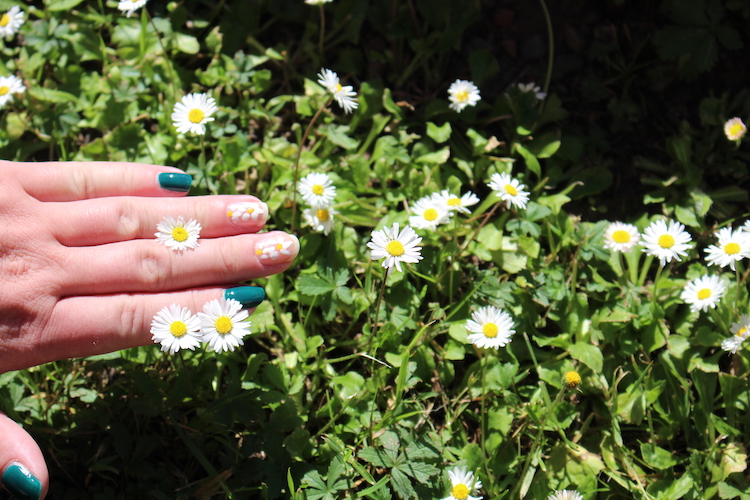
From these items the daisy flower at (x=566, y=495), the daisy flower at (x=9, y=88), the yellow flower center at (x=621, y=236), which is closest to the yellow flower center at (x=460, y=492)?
the daisy flower at (x=566, y=495)

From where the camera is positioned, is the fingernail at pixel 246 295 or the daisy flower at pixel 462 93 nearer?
the fingernail at pixel 246 295

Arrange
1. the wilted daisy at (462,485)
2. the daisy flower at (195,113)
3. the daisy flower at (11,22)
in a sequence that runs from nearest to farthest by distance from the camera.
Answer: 1. the wilted daisy at (462,485)
2. the daisy flower at (195,113)
3. the daisy flower at (11,22)

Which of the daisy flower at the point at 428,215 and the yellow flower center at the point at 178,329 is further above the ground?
the daisy flower at the point at 428,215

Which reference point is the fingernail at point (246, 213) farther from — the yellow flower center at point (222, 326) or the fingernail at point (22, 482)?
the fingernail at point (22, 482)

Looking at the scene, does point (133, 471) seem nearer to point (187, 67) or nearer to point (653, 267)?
point (187, 67)

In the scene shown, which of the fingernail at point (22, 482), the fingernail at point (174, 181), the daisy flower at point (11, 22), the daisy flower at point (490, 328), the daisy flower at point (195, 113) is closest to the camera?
the fingernail at point (22, 482)

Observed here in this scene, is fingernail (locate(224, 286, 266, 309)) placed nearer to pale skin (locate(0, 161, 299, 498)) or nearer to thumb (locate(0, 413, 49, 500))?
pale skin (locate(0, 161, 299, 498))
